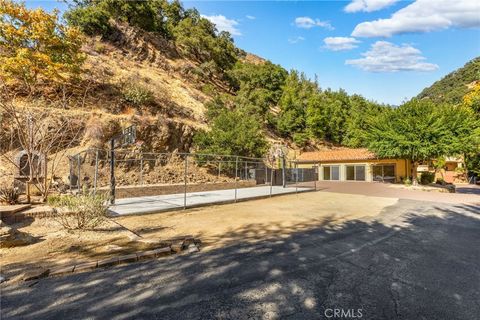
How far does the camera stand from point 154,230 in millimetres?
6680

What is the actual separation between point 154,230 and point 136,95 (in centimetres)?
1625

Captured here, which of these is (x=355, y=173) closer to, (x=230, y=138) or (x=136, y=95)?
(x=230, y=138)

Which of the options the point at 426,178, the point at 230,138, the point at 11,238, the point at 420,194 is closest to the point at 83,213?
the point at 11,238

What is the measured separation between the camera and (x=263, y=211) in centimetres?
966

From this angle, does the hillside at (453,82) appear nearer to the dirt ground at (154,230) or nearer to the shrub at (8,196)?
the dirt ground at (154,230)

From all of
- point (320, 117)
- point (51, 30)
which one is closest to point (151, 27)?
point (51, 30)

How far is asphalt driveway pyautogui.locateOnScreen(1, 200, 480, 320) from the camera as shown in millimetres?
2992

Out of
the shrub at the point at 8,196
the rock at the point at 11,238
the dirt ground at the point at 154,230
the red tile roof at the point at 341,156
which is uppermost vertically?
the red tile roof at the point at 341,156

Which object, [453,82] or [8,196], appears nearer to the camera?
[8,196]

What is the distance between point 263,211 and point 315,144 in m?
31.3

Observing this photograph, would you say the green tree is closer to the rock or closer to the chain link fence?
the chain link fence

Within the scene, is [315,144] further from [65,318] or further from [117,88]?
[65,318]

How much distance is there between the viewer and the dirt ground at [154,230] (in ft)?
14.9

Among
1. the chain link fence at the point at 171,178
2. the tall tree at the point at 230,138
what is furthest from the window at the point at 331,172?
the tall tree at the point at 230,138
